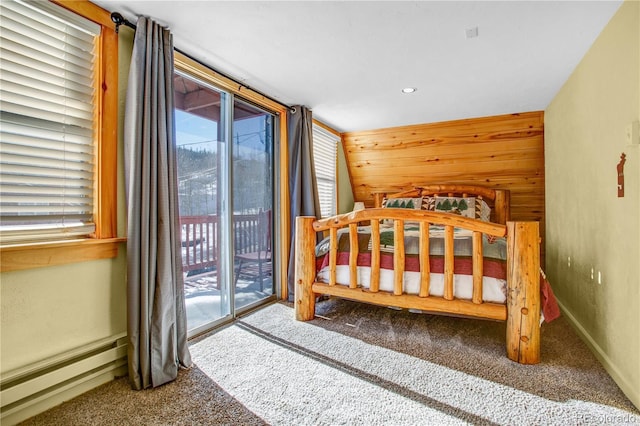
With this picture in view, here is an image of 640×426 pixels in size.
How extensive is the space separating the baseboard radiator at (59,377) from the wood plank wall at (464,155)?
3.43m

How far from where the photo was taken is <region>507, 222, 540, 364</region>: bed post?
6.04 ft

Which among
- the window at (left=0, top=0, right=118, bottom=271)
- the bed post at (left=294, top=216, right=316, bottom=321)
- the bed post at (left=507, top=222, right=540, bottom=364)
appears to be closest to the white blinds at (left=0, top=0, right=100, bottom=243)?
the window at (left=0, top=0, right=118, bottom=271)

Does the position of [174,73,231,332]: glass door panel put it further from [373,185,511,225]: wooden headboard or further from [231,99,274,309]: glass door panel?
[373,185,511,225]: wooden headboard

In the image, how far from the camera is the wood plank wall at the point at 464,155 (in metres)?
3.54

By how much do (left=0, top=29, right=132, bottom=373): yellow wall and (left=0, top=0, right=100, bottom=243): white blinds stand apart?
16cm

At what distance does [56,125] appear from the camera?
60.9 inches

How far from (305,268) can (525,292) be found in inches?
57.8

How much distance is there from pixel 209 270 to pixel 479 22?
2.43 meters

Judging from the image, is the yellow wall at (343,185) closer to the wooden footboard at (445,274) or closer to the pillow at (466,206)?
the pillow at (466,206)

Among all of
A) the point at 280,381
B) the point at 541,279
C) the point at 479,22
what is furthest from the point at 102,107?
the point at 541,279

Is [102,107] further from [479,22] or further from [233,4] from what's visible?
[479,22]

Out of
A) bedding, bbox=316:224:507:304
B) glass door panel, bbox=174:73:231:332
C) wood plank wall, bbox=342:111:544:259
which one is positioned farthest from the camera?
wood plank wall, bbox=342:111:544:259

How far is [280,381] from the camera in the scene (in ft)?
5.50

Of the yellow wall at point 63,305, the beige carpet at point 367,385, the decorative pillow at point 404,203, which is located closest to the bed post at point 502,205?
the decorative pillow at point 404,203
